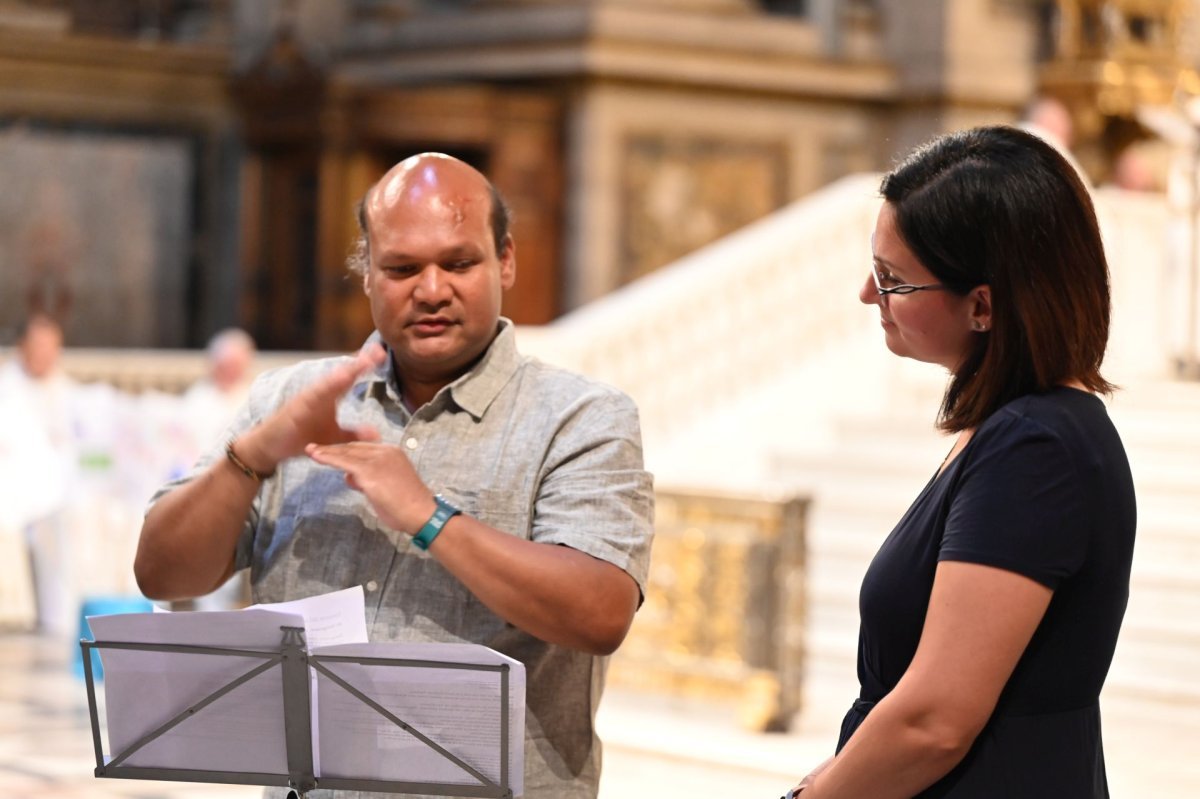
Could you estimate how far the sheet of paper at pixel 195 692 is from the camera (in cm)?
264

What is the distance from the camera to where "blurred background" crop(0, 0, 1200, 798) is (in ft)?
32.2

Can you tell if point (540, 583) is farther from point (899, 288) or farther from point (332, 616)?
point (899, 288)

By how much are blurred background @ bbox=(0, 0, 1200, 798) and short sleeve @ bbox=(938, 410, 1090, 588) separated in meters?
5.81

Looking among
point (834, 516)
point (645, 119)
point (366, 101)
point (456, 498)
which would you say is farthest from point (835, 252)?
point (456, 498)

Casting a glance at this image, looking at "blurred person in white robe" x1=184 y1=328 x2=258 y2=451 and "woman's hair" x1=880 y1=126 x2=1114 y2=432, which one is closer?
"woman's hair" x1=880 y1=126 x2=1114 y2=432

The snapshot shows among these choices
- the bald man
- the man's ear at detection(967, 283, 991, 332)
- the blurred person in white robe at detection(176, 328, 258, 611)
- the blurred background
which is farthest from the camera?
the blurred person in white robe at detection(176, 328, 258, 611)

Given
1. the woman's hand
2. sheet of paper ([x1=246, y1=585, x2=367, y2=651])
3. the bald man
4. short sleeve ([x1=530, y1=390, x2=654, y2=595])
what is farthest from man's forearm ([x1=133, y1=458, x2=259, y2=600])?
the woman's hand

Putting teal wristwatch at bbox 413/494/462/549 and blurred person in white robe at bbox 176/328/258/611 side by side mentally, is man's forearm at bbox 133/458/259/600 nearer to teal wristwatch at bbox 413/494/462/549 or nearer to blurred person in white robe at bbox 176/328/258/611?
teal wristwatch at bbox 413/494/462/549

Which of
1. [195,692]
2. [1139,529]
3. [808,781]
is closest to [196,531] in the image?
[195,692]

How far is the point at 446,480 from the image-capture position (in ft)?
9.38

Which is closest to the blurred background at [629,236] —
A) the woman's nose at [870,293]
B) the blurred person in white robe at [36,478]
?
the blurred person in white robe at [36,478]

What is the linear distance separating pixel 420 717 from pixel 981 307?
882mm

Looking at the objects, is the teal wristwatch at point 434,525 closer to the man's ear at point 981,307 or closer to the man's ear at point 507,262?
the man's ear at point 507,262

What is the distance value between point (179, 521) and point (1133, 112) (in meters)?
12.6
